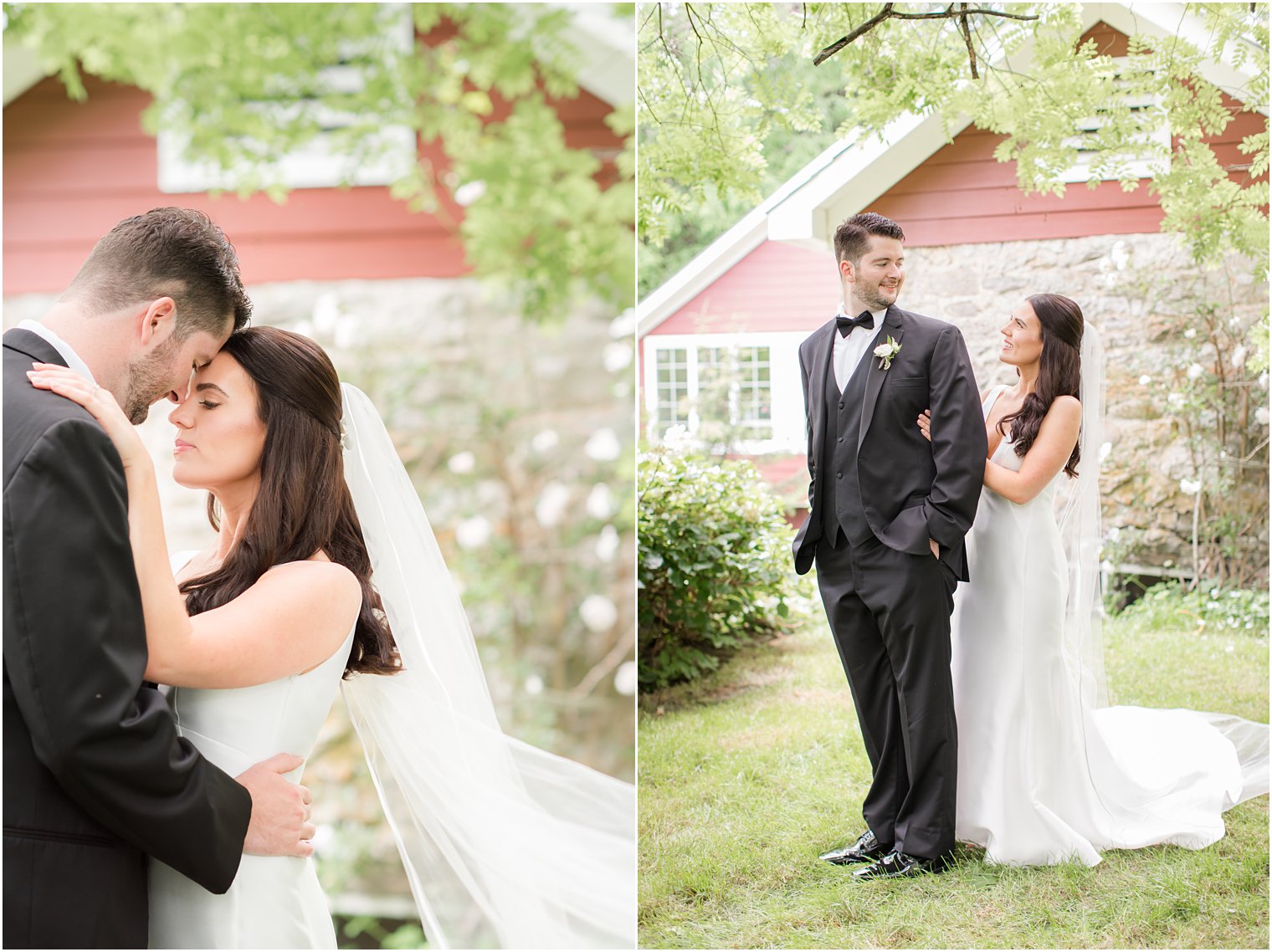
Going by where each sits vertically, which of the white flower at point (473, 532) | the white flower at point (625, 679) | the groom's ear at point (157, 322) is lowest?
the white flower at point (625, 679)

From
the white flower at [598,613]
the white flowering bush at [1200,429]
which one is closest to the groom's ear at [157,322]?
the white flower at [598,613]

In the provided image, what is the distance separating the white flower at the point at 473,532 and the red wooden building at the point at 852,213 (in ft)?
4.37

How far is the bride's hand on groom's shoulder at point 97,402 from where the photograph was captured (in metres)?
1.49

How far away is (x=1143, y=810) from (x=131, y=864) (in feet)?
8.44

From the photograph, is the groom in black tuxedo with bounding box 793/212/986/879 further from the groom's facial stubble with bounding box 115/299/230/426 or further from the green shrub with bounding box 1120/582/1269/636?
the groom's facial stubble with bounding box 115/299/230/426

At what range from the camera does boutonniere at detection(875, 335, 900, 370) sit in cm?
268

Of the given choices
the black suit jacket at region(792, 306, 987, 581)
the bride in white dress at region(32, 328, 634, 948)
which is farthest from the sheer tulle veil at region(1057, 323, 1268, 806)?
the bride in white dress at region(32, 328, 634, 948)

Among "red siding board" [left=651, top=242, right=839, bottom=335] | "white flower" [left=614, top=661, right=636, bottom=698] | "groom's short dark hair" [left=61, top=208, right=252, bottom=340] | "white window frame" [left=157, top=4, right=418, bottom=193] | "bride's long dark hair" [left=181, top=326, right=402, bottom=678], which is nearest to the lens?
"groom's short dark hair" [left=61, top=208, right=252, bottom=340]

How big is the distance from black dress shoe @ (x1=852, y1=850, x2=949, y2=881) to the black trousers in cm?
2

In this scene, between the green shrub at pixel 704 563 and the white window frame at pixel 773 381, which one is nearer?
the white window frame at pixel 773 381

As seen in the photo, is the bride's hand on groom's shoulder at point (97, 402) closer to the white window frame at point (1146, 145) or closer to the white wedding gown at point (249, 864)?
the white wedding gown at point (249, 864)

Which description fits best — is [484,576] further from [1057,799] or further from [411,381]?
[1057,799]

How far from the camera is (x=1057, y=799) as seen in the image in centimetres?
277

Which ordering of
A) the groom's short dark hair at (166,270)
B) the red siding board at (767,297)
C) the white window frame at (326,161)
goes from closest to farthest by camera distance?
the groom's short dark hair at (166,270) → the red siding board at (767,297) → the white window frame at (326,161)
